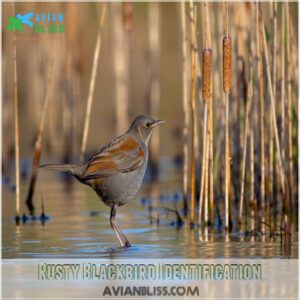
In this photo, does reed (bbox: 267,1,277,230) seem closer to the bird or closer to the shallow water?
the shallow water

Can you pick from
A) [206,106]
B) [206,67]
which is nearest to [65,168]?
[206,106]

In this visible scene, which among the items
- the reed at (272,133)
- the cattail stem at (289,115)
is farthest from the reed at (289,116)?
the reed at (272,133)

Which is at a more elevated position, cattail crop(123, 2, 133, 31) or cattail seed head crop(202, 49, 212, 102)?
cattail crop(123, 2, 133, 31)

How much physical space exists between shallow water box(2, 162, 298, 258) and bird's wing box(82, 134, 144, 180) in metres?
0.68

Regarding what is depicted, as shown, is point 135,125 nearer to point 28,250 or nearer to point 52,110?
point 28,250

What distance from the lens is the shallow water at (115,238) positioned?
27.4 ft

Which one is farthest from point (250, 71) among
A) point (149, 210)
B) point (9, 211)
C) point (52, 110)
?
point (52, 110)

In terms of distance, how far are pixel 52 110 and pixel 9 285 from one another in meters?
9.53

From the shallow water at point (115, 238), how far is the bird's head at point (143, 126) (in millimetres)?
980

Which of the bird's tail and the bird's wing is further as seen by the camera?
the bird's wing

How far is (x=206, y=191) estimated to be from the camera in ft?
29.9

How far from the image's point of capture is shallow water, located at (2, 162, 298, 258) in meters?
8.36

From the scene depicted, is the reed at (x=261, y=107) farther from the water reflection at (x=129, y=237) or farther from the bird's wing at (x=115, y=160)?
the bird's wing at (x=115, y=160)
